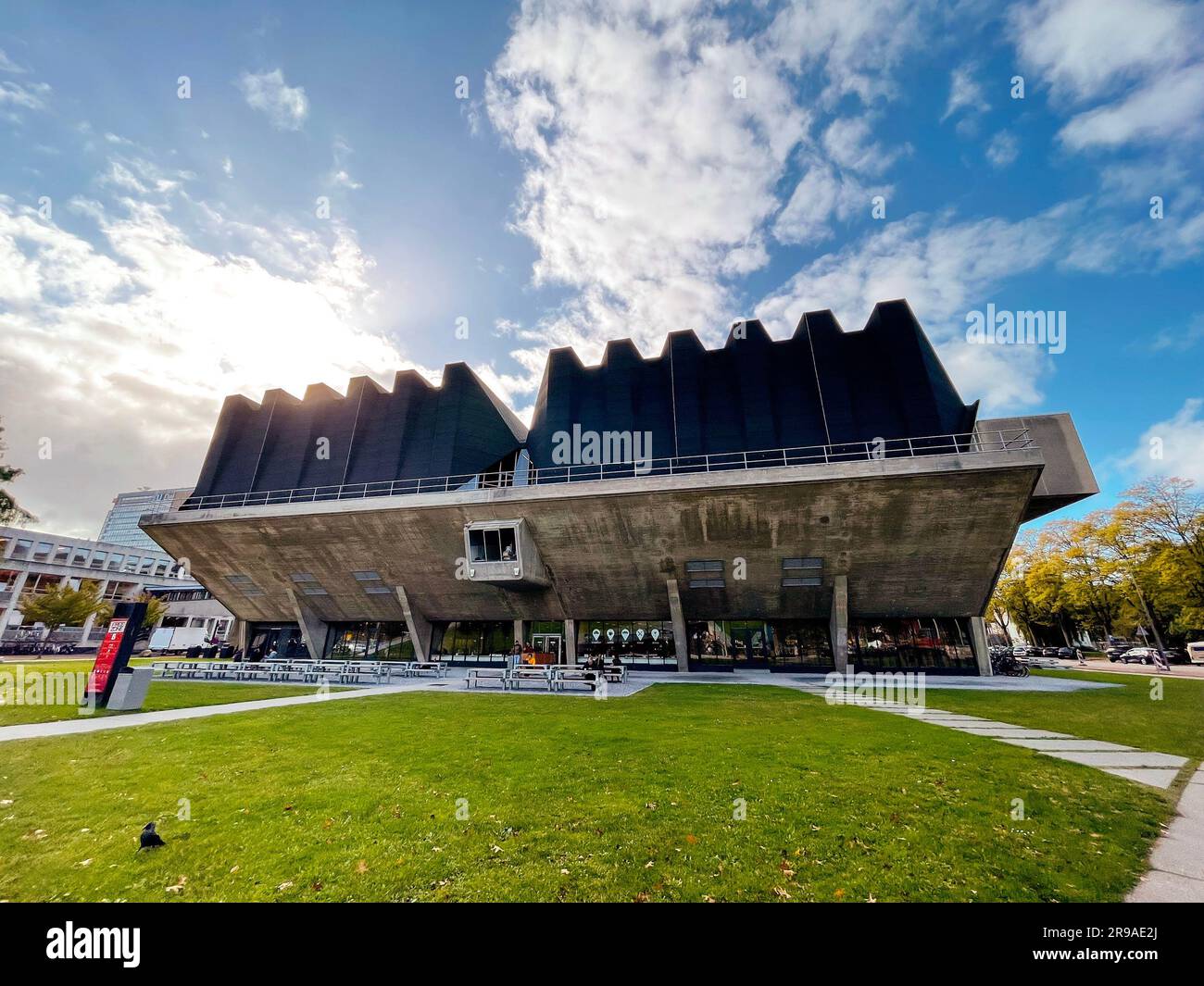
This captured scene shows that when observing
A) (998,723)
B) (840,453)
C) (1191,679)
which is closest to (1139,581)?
(1191,679)

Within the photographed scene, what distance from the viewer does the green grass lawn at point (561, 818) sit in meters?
4.16

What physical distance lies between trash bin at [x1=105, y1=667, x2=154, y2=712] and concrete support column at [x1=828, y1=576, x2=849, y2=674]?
3042cm

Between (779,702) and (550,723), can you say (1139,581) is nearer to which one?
(779,702)

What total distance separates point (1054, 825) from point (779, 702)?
1147 centimetres

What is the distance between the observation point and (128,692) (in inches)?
537

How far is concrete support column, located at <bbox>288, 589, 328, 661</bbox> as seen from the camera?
37.0 meters

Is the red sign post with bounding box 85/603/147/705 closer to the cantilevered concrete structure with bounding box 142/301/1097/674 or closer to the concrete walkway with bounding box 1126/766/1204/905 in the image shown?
the cantilevered concrete structure with bounding box 142/301/1097/674

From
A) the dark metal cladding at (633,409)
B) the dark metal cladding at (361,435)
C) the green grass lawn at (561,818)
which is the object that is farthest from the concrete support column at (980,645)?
the dark metal cladding at (361,435)

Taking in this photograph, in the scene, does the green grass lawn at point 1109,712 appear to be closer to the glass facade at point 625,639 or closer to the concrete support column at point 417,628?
the glass facade at point 625,639

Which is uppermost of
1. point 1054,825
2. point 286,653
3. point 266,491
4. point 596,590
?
point 266,491

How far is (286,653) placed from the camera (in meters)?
39.4

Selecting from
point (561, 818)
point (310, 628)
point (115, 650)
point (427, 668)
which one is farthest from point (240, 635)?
point (561, 818)

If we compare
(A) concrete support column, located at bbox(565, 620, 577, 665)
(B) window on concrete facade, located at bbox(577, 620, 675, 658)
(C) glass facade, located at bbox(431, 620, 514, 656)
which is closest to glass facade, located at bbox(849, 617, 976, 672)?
(B) window on concrete facade, located at bbox(577, 620, 675, 658)

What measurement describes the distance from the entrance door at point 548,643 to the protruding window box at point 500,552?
6.98m
